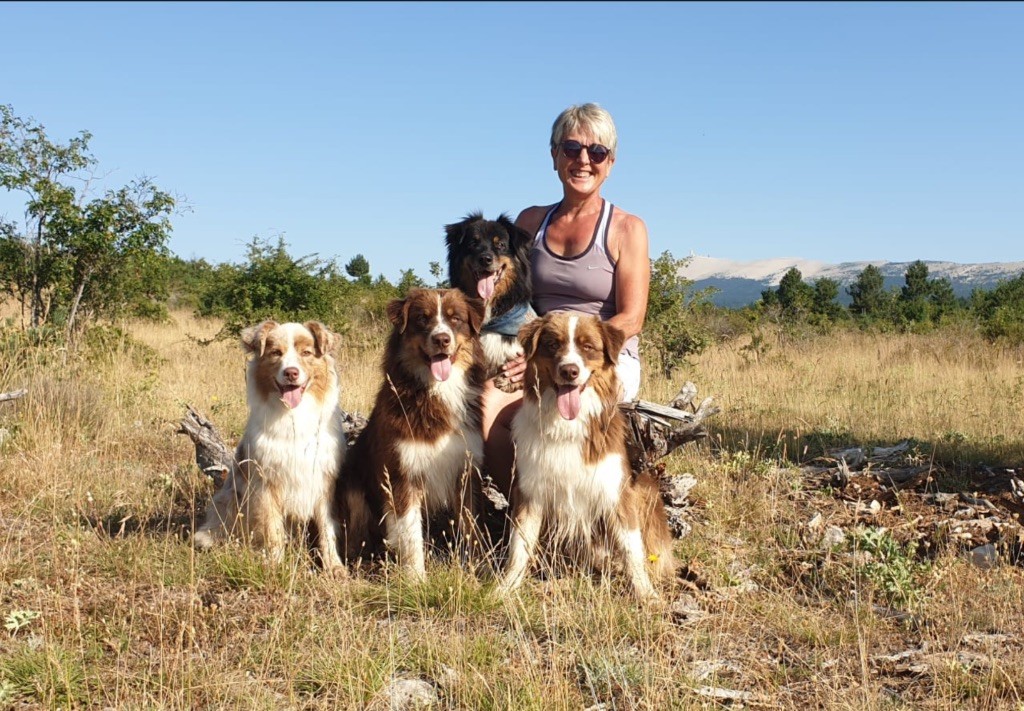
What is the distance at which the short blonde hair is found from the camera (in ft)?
17.9

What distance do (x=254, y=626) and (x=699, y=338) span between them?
9441 mm

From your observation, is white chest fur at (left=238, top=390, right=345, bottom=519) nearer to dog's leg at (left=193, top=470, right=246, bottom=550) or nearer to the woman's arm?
dog's leg at (left=193, top=470, right=246, bottom=550)

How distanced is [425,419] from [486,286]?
105cm

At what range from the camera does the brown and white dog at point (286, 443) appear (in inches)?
186

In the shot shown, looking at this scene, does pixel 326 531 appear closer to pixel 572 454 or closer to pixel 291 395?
pixel 291 395

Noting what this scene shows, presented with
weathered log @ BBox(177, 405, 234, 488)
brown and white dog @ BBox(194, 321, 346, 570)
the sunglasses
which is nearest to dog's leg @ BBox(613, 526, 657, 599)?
brown and white dog @ BBox(194, 321, 346, 570)

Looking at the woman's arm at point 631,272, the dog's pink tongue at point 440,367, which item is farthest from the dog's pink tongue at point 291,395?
the woman's arm at point 631,272

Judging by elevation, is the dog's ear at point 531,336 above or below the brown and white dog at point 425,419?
above

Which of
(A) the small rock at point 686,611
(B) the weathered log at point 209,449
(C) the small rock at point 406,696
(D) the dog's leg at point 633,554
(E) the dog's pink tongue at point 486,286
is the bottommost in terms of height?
(A) the small rock at point 686,611

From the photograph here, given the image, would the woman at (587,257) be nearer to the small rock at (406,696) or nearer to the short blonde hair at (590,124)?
the short blonde hair at (590,124)

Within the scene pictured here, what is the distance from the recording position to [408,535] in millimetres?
4703

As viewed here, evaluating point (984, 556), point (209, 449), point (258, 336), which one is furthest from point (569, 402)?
point (209, 449)

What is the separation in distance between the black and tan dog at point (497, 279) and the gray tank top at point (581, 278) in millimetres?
158

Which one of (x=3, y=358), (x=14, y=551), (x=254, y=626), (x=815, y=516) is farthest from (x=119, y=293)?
(x=815, y=516)
